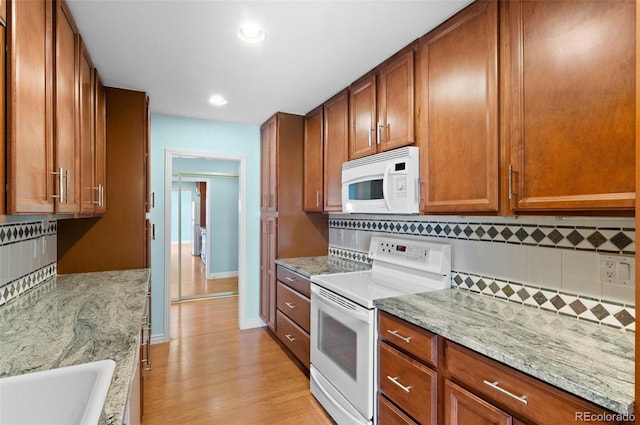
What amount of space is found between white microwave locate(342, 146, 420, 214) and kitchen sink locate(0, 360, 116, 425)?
1.53 metres

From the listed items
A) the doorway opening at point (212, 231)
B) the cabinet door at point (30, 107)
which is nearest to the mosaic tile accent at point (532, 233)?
the cabinet door at point (30, 107)

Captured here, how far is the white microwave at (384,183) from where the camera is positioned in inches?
72.9

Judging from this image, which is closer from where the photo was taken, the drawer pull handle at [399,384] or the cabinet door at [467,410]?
the cabinet door at [467,410]

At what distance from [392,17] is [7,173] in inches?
67.2

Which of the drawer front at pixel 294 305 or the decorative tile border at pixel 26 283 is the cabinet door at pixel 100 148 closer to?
the decorative tile border at pixel 26 283

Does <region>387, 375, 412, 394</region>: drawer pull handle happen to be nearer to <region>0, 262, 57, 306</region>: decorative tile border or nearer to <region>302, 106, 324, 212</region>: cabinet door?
<region>302, 106, 324, 212</region>: cabinet door

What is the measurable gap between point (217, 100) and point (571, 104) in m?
2.55

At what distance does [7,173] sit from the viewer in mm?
938

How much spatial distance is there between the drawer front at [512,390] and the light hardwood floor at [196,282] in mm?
4107

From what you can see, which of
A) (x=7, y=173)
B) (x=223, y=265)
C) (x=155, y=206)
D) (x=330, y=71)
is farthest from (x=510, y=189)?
(x=223, y=265)

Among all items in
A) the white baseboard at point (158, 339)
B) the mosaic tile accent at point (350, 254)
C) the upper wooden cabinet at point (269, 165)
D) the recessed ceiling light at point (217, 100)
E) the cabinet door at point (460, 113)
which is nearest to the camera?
the cabinet door at point (460, 113)

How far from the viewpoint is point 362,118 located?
2375mm

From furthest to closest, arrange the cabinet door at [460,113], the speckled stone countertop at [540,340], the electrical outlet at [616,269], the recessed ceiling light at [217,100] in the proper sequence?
the recessed ceiling light at [217,100] → the cabinet door at [460,113] → the electrical outlet at [616,269] → the speckled stone countertop at [540,340]

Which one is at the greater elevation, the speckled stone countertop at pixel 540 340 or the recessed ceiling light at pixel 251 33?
the recessed ceiling light at pixel 251 33
